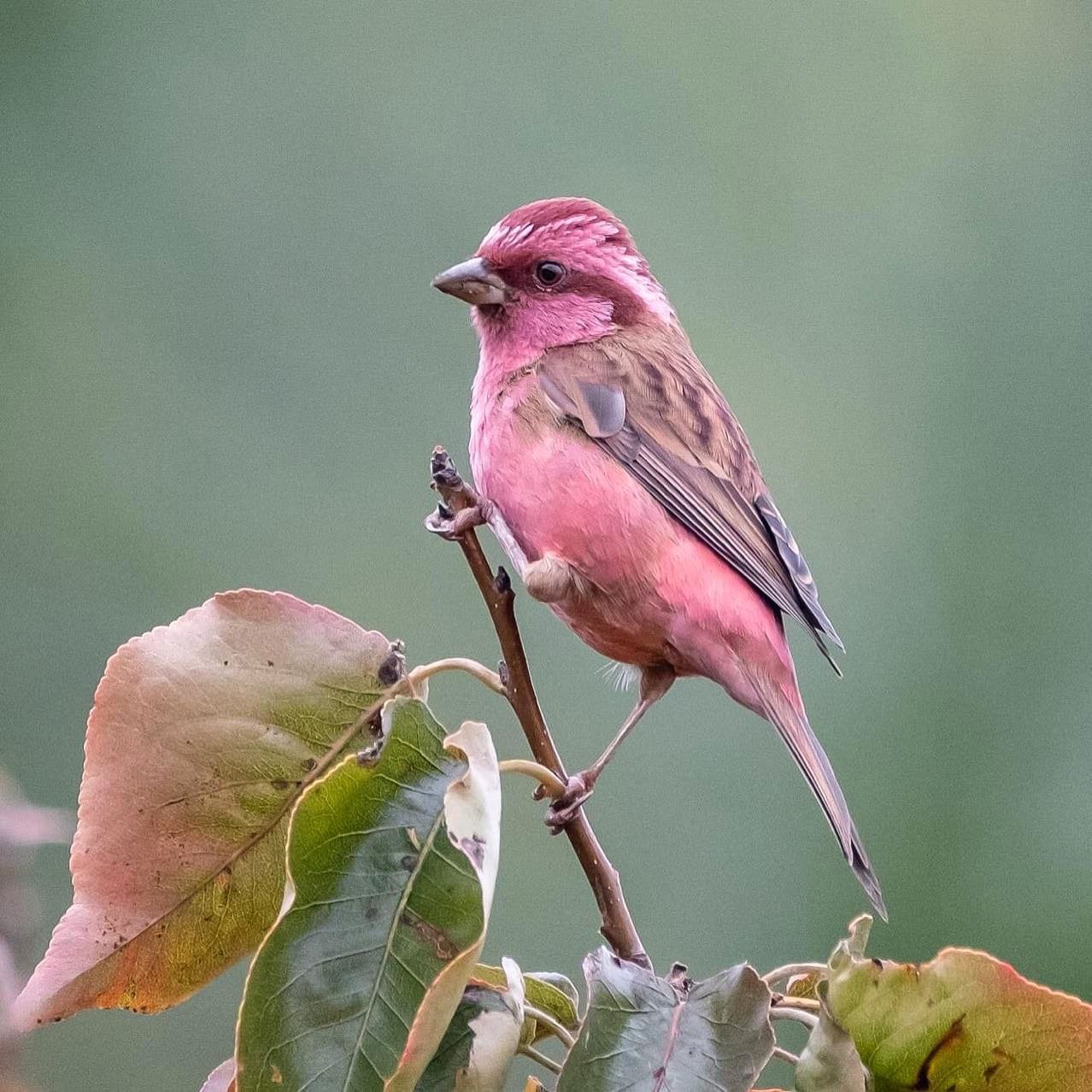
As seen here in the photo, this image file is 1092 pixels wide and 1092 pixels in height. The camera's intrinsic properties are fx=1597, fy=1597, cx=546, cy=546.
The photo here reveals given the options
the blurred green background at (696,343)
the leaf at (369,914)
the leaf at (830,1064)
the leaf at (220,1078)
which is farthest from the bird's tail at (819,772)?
the blurred green background at (696,343)

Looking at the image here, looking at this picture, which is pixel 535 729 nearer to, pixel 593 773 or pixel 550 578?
pixel 593 773

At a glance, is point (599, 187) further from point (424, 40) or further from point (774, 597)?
point (774, 597)

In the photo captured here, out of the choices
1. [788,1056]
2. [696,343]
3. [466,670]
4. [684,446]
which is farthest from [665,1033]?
[696,343]

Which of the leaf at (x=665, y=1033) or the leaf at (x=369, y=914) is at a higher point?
the leaf at (x=369, y=914)

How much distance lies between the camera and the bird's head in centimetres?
348

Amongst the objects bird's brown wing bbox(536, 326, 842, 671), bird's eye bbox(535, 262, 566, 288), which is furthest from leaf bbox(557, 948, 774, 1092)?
bird's eye bbox(535, 262, 566, 288)

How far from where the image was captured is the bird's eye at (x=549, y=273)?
3537 millimetres

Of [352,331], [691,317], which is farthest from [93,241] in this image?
[691,317]

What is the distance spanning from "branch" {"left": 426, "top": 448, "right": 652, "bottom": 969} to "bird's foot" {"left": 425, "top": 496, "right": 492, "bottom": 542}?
0.25 ft

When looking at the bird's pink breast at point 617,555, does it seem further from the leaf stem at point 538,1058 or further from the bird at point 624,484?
the leaf stem at point 538,1058

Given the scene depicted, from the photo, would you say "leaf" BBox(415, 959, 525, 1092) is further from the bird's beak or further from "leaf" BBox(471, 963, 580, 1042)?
the bird's beak

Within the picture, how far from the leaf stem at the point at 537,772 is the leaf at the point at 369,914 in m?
0.11

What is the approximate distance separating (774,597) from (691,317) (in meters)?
4.74

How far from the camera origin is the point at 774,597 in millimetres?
3176
